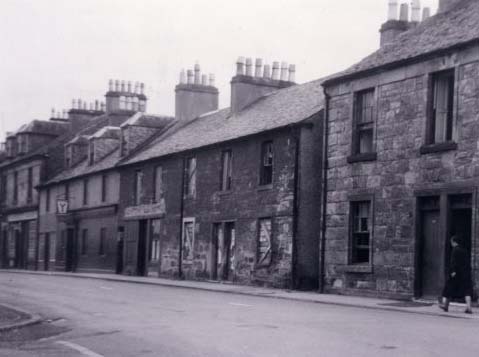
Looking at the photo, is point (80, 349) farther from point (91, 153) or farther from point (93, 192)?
point (91, 153)

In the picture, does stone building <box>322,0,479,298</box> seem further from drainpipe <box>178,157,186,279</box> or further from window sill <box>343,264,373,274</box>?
drainpipe <box>178,157,186,279</box>

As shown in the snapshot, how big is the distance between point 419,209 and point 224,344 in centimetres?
1174

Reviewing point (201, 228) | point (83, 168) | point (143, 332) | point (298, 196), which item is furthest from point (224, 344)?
point (83, 168)

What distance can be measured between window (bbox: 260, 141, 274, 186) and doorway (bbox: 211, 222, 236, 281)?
252 cm

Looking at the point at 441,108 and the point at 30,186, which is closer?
the point at 441,108

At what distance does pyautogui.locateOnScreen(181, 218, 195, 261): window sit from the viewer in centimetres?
3384

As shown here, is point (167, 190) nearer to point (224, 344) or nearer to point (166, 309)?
point (166, 309)

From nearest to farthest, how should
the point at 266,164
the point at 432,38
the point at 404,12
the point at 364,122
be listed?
the point at 432,38 < the point at 364,122 < the point at 404,12 < the point at 266,164

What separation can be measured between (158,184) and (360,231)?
15.3 m

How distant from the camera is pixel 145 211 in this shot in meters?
38.3

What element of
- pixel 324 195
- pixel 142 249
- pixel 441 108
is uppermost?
pixel 441 108

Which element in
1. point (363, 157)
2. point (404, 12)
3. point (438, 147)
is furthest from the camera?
point (404, 12)

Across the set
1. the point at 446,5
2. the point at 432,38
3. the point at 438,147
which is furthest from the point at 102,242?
the point at 438,147

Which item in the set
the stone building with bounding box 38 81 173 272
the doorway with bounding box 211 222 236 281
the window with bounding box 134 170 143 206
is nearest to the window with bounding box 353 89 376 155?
the doorway with bounding box 211 222 236 281
